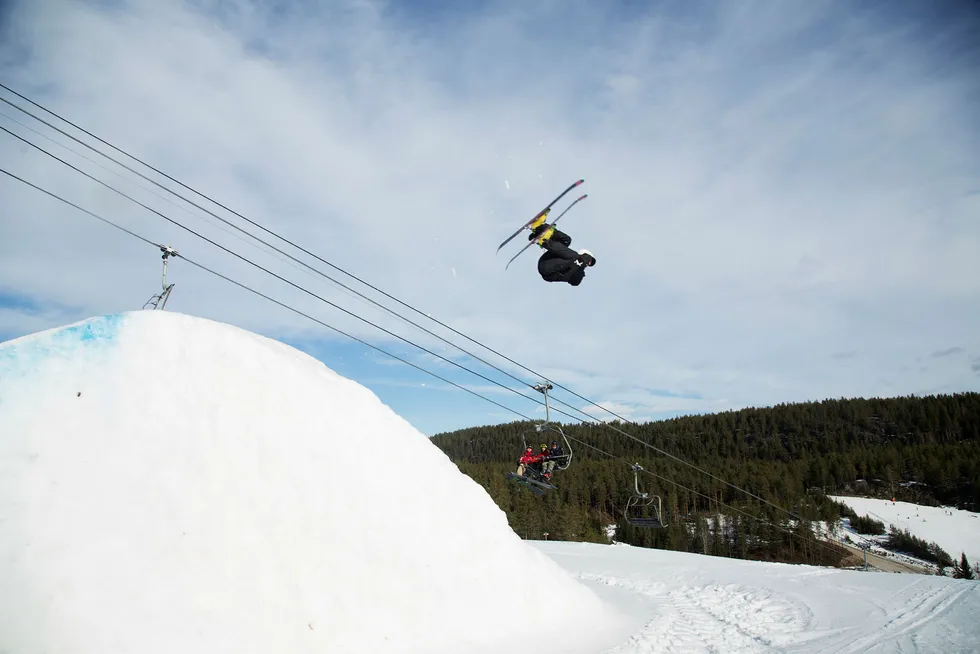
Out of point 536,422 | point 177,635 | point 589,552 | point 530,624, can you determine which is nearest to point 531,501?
point 589,552

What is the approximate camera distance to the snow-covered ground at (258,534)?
792 cm

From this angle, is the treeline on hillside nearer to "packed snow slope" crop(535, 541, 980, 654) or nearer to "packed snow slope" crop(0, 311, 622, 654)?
"packed snow slope" crop(535, 541, 980, 654)

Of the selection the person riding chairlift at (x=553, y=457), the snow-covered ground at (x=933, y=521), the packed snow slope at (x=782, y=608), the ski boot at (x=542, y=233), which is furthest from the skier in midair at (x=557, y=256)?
the snow-covered ground at (x=933, y=521)

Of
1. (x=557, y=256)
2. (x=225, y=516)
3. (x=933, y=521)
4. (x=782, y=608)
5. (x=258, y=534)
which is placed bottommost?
(x=933, y=521)

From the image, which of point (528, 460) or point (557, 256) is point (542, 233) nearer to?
point (557, 256)

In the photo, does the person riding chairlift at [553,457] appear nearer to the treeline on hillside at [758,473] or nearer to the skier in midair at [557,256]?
the treeline on hillside at [758,473]

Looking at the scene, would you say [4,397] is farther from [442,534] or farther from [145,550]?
[442,534]

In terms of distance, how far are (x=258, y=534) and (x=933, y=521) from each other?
4987 inches

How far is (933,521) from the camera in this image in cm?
9575

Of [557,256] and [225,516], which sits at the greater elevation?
[557,256]

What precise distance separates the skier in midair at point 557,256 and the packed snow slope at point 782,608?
8.98 metres

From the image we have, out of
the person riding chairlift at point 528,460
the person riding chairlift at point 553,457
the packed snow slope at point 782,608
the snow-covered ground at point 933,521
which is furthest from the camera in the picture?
the snow-covered ground at point 933,521

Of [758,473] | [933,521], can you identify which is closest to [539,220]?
[758,473]

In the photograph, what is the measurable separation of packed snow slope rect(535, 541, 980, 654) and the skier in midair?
8.98 meters
